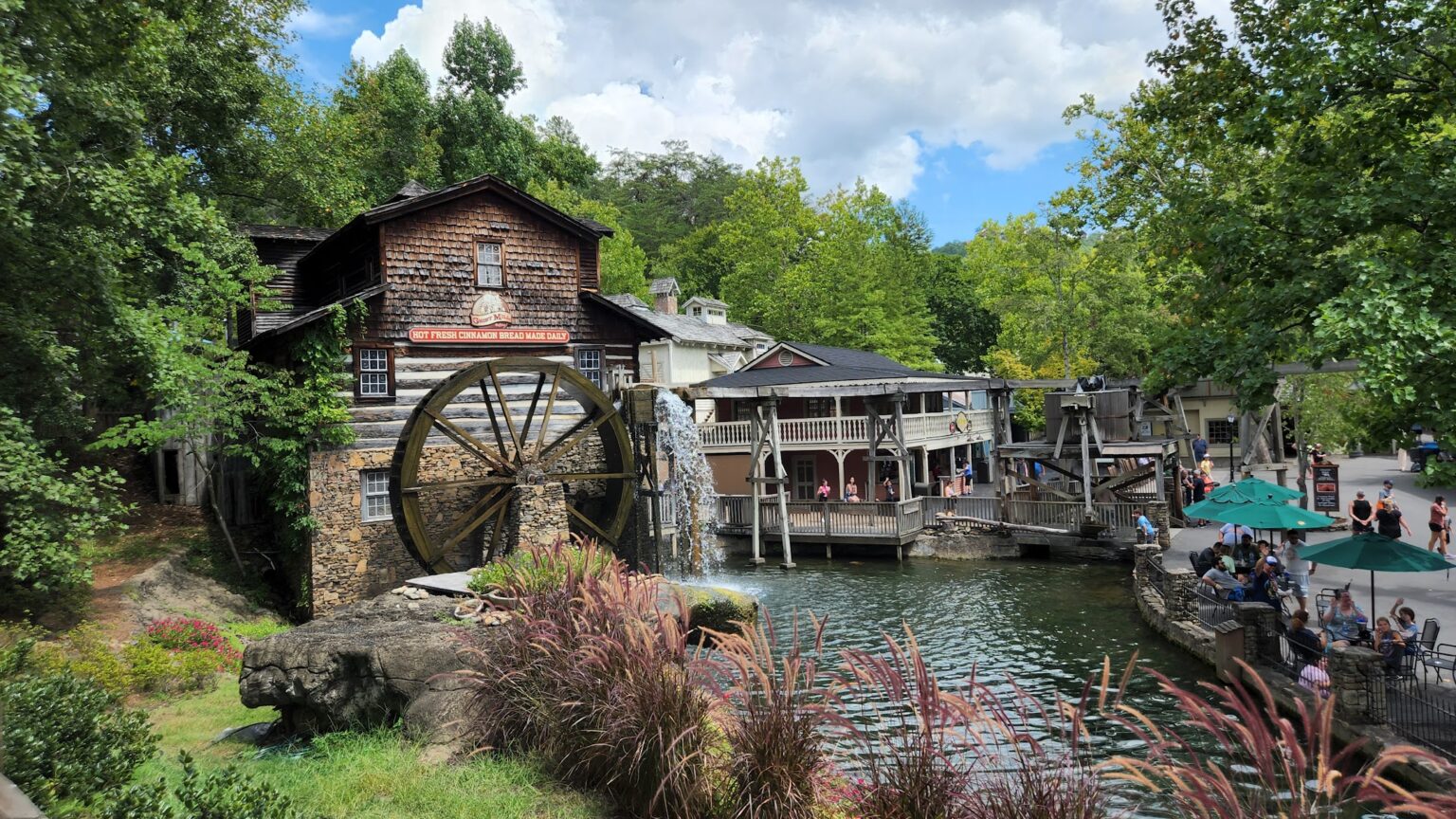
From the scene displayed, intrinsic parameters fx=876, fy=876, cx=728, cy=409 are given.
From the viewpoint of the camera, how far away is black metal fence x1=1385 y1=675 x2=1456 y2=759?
27.8 ft

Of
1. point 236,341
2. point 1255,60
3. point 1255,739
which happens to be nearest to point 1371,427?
point 1255,60

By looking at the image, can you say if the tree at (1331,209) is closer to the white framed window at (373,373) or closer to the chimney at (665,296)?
the white framed window at (373,373)

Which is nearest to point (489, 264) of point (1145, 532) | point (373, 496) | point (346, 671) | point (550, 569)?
point (373, 496)

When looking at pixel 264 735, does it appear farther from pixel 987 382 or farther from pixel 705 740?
pixel 987 382

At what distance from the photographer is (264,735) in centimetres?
923

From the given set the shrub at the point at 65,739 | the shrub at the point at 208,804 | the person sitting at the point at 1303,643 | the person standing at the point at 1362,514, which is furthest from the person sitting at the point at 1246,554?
the shrub at the point at 65,739

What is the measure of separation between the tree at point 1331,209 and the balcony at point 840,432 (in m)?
15.6

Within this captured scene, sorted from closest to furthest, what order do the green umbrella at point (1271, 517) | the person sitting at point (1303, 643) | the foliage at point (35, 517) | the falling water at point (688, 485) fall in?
the person sitting at point (1303, 643) → the foliage at point (35, 517) → the green umbrella at point (1271, 517) → the falling water at point (688, 485)

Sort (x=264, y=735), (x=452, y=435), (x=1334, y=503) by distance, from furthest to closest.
→ (x=1334, y=503) → (x=452, y=435) → (x=264, y=735)

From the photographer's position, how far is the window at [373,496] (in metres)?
17.3

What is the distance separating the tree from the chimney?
30.7 metres

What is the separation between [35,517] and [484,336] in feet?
28.4

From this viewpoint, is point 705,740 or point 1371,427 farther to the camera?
point 1371,427

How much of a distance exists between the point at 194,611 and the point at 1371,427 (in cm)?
1727
